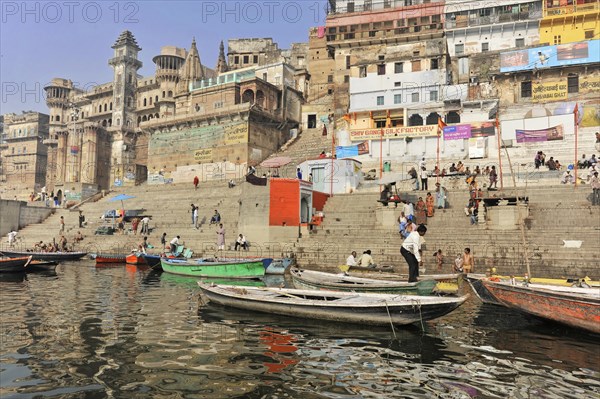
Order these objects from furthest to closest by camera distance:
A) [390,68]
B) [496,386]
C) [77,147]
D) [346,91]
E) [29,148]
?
[29,148] < [77,147] < [346,91] < [390,68] < [496,386]

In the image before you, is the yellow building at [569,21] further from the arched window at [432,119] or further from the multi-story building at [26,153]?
the multi-story building at [26,153]

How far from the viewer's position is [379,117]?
4191 centimetres

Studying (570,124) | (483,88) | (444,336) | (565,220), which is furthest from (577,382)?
(483,88)

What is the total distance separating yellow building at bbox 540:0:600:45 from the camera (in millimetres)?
40812

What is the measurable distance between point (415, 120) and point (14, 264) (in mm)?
33918

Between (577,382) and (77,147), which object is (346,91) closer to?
(77,147)

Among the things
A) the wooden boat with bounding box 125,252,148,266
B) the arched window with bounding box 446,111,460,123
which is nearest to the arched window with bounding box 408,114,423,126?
the arched window with bounding box 446,111,460,123

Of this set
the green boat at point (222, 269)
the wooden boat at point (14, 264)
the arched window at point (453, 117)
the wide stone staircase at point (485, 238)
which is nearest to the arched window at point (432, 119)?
the arched window at point (453, 117)

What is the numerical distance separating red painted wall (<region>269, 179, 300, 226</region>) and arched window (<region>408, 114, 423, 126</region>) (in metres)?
21.0

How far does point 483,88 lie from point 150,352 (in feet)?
126

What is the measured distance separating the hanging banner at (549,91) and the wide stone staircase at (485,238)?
61.4 feet

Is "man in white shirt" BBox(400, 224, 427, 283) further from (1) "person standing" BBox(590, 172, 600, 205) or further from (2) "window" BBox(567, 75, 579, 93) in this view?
(2) "window" BBox(567, 75, 579, 93)

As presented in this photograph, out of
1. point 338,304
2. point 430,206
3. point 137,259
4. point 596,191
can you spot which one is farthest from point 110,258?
point 596,191

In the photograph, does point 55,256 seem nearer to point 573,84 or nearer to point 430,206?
point 430,206
